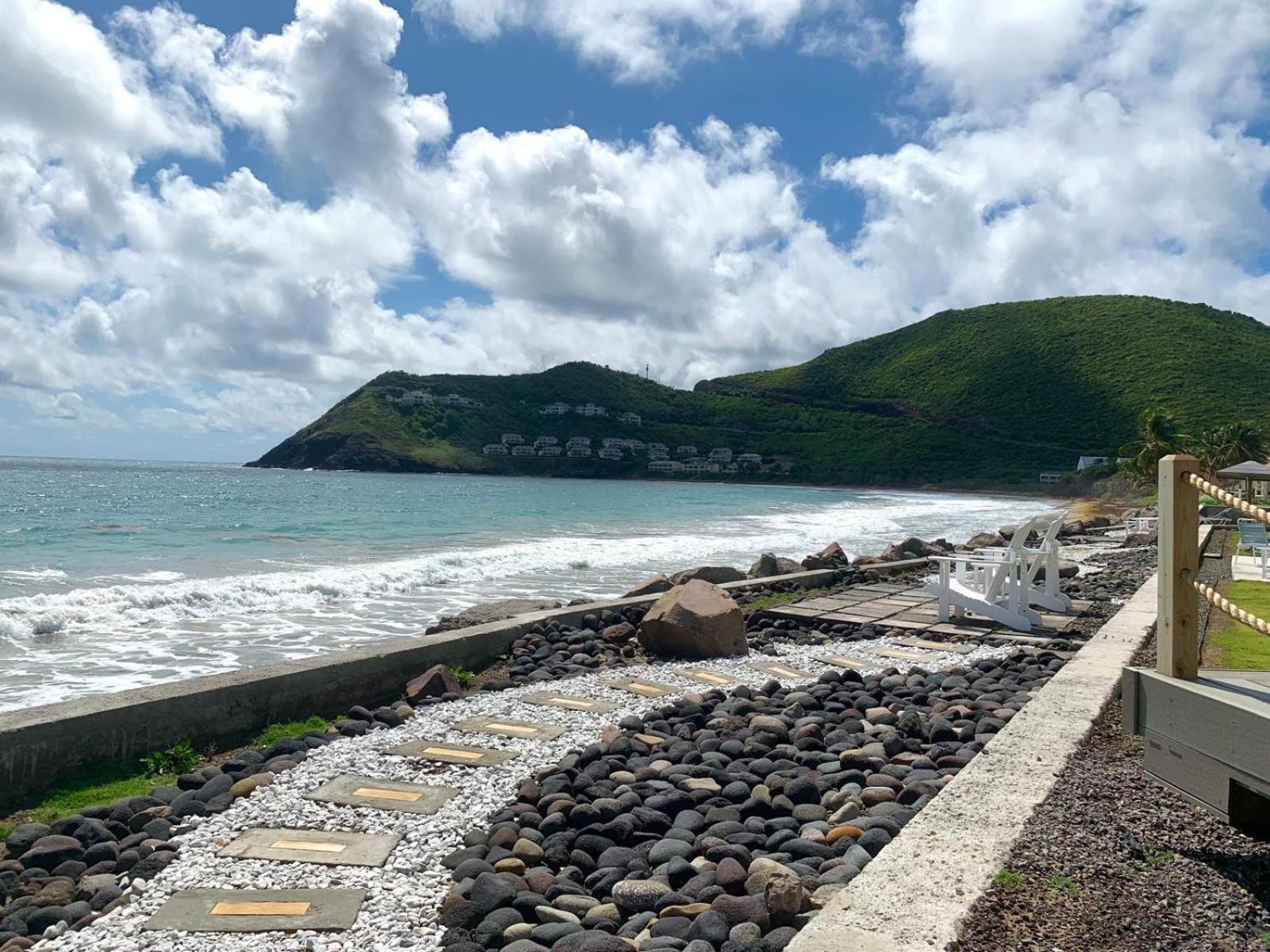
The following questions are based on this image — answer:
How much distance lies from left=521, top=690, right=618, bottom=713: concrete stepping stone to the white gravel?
82 millimetres

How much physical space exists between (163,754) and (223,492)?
5734 centimetres

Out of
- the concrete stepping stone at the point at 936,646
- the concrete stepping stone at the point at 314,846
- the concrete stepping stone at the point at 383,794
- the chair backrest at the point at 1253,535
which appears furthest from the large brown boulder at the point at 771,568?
the concrete stepping stone at the point at 314,846

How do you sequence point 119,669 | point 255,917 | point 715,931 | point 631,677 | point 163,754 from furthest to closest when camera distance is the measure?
point 119,669, point 631,677, point 163,754, point 255,917, point 715,931

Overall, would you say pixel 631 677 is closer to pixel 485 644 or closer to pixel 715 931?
pixel 485 644

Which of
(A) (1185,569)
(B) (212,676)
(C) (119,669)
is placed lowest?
(C) (119,669)

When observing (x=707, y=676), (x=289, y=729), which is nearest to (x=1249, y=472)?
(x=707, y=676)

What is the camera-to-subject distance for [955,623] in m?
9.45

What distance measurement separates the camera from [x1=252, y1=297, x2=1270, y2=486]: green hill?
285 feet

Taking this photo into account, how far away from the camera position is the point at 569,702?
627 centimetres

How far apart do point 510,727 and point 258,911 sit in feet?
7.97

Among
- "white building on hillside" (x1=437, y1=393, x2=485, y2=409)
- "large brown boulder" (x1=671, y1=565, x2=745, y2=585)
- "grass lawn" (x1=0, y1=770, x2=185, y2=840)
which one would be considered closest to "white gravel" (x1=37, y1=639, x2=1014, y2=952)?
"grass lawn" (x1=0, y1=770, x2=185, y2=840)

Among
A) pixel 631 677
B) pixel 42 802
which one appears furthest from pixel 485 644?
pixel 42 802

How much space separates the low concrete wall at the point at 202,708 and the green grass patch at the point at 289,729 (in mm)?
74

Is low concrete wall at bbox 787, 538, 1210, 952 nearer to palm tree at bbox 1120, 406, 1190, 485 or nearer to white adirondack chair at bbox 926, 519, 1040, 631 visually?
white adirondack chair at bbox 926, 519, 1040, 631
